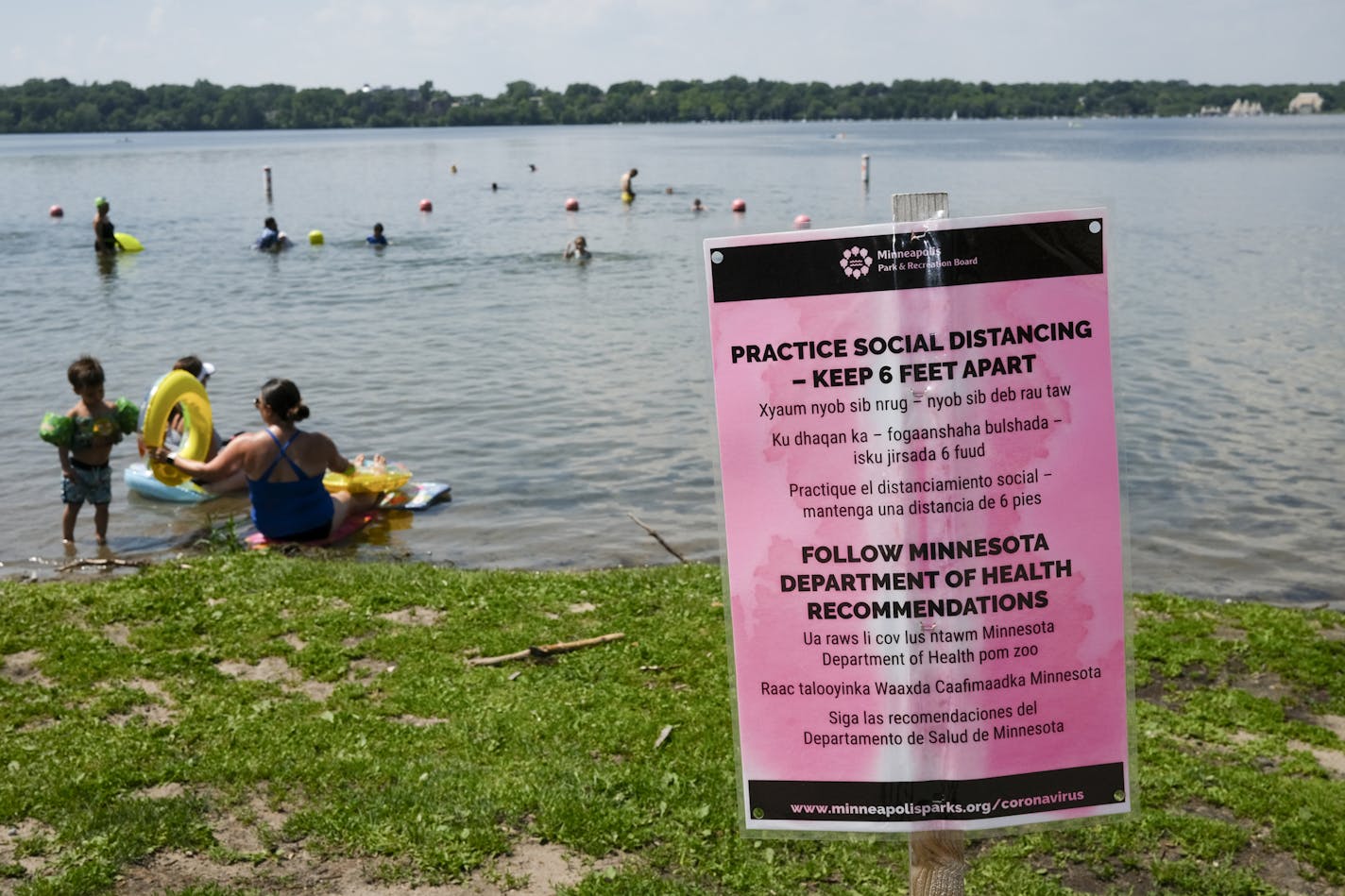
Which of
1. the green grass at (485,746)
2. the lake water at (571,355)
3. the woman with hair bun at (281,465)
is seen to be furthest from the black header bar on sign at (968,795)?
the woman with hair bun at (281,465)

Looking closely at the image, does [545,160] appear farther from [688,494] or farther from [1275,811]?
[1275,811]

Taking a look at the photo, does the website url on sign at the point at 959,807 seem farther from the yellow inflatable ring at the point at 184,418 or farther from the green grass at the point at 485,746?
the yellow inflatable ring at the point at 184,418

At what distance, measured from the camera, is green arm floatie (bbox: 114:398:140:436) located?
10469 millimetres

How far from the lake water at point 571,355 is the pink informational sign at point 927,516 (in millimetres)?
126

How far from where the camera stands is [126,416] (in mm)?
10508

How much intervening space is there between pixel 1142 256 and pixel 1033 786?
1164 inches

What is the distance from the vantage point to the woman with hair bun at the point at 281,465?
32.4ft

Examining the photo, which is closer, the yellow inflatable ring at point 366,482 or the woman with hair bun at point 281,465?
the woman with hair bun at point 281,465

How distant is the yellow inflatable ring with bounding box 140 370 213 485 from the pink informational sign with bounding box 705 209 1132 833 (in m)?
9.02

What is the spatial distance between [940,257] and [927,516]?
560 millimetres

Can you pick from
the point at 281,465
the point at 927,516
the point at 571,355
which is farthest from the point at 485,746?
the point at 571,355

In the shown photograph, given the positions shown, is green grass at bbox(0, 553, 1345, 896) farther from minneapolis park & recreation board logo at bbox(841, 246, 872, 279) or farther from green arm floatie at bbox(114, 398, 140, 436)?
green arm floatie at bbox(114, 398, 140, 436)

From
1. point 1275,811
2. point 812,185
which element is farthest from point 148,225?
point 1275,811

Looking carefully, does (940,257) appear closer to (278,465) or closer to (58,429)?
(278,465)
